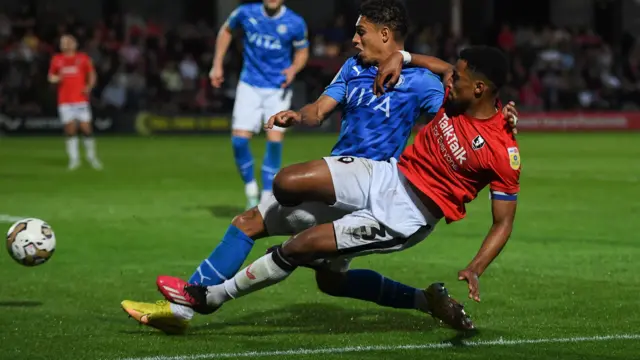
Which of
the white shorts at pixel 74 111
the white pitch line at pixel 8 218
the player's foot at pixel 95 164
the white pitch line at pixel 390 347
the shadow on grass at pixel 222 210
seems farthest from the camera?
the white shorts at pixel 74 111

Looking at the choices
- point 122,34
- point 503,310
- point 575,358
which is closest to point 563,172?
point 503,310

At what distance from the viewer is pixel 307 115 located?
263 inches

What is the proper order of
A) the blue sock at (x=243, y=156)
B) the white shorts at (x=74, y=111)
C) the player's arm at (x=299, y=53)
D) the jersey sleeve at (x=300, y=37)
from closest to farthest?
the blue sock at (x=243, y=156)
the player's arm at (x=299, y=53)
the jersey sleeve at (x=300, y=37)
the white shorts at (x=74, y=111)

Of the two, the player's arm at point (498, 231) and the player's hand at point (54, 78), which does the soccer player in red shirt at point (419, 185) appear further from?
the player's hand at point (54, 78)

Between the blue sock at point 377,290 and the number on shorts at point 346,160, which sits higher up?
the number on shorts at point 346,160

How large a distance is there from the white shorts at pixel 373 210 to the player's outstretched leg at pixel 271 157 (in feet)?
22.2

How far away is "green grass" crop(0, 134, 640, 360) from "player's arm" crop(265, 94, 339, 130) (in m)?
1.19

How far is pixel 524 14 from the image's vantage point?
122ft

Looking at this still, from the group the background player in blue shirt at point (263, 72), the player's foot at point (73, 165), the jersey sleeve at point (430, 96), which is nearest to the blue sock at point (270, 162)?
the background player in blue shirt at point (263, 72)

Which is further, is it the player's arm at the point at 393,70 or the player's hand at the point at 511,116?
the player's arm at the point at 393,70

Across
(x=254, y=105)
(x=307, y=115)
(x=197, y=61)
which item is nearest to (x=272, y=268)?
(x=307, y=115)

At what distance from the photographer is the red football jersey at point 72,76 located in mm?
21781

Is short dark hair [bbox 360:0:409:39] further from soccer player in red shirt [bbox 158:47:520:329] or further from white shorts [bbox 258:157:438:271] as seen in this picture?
white shorts [bbox 258:157:438:271]

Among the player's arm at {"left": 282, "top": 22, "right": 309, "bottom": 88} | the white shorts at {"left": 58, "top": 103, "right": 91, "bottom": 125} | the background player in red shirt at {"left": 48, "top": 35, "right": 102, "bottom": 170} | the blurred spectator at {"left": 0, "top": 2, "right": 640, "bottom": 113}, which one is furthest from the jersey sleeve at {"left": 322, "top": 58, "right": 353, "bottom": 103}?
the blurred spectator at {"left": 0, "top": 2, "right": 640, "bottom": 113}
